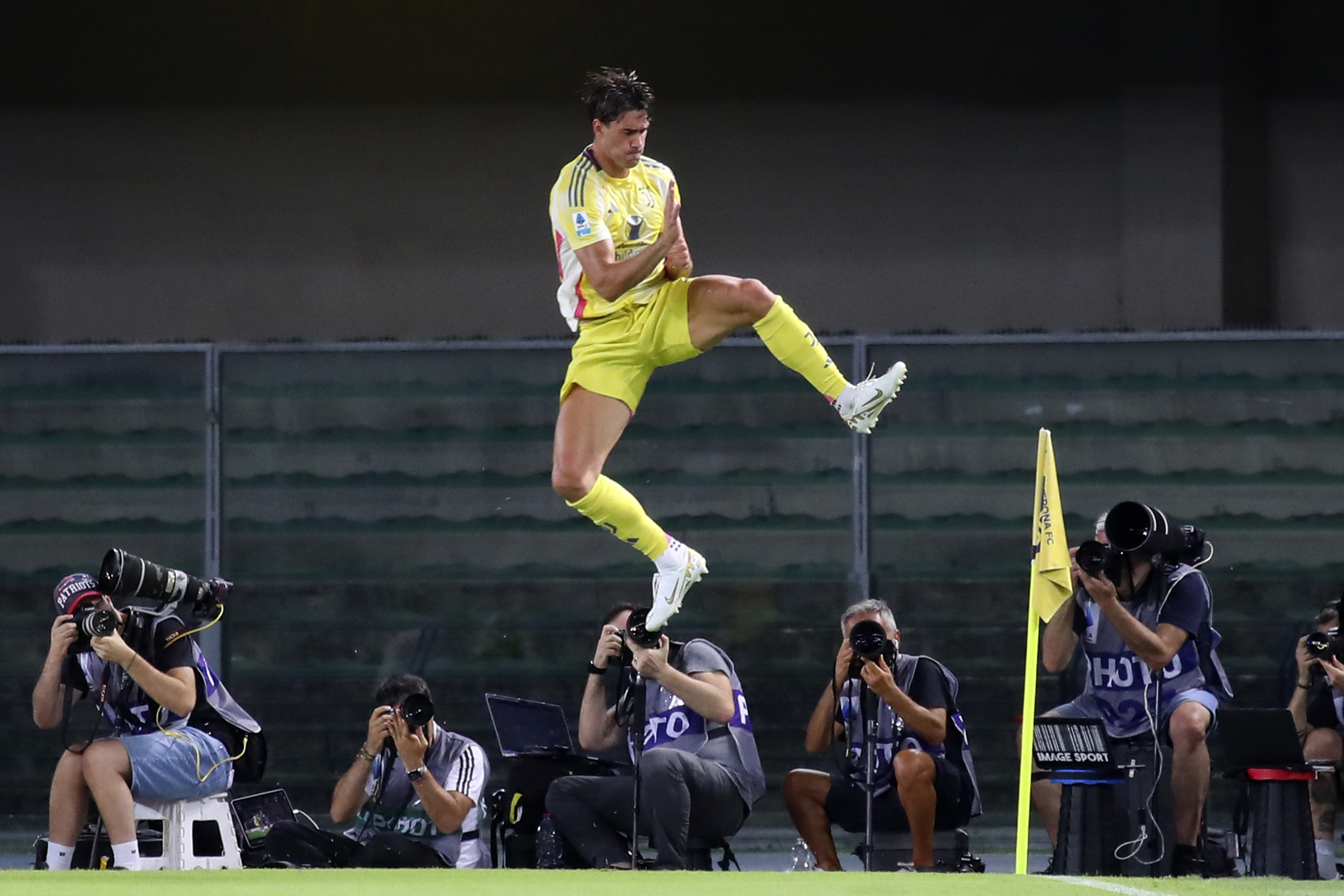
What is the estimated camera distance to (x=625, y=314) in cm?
589

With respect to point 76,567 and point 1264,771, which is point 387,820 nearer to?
point 76,567

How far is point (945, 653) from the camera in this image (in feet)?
28.5

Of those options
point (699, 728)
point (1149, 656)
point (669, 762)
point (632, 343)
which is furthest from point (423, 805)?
point (1149, 656)

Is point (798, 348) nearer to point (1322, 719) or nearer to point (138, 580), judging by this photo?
point (138, 580)

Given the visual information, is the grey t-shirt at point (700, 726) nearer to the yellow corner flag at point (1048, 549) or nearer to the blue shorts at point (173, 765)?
the yellow corner flag at point (1048, 549)

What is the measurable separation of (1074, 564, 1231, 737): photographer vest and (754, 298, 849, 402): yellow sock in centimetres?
178

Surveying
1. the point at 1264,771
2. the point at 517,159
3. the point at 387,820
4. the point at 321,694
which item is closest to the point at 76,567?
the point at 321,694

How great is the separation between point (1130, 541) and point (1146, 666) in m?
0.48

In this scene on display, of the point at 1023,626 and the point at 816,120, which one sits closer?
the point at 1023,626

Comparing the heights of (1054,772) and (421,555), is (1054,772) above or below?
below

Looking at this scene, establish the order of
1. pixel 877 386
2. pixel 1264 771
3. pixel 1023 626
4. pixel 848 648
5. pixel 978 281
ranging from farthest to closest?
pixel 978 281
pixel 1023 626
pixel 848 648
pixel 1264 771
pixel 877 386

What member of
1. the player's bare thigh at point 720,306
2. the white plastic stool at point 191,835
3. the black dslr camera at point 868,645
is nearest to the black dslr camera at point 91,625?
the white plastic stool at point 191,835

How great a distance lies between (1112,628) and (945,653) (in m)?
1.52

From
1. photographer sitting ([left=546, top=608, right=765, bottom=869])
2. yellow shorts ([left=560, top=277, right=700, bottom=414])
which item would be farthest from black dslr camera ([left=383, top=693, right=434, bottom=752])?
yellow shorts ([left=560, top=277, right=700, bottom=414])
